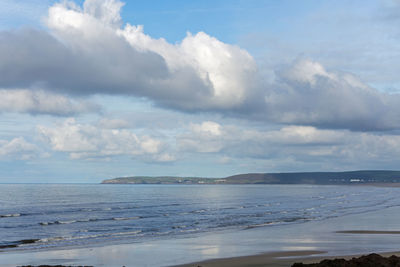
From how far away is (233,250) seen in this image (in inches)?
1207

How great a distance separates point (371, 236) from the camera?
1494 inches

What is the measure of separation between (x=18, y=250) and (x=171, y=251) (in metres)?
11.6

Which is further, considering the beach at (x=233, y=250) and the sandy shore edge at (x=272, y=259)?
the beach at (x=233, y=250)

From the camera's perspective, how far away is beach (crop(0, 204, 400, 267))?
26.3 metres

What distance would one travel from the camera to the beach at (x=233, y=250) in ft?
86.3

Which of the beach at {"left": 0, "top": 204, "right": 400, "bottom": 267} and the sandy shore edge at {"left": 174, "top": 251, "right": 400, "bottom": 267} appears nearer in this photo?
the sandy shore edge at {"left": 174, "top": 251, "right": 400, "bottom": 267}

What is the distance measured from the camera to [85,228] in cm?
4794

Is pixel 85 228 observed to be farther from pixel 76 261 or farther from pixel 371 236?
pixel 371 236

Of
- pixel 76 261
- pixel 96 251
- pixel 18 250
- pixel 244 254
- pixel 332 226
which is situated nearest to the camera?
pixel 76 261

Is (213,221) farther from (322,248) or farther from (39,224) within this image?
(322,248)

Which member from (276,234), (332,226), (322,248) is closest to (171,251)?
(322,248)

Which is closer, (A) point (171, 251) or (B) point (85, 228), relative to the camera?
(A) point (171, 251)

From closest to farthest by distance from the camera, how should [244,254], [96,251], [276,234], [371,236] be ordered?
[244,254], [96,251], [371,236], [276,234]

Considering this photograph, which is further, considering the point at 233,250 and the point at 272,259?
the point at 233,250
